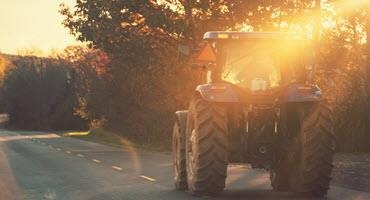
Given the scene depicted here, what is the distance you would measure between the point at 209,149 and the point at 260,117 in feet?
3.56

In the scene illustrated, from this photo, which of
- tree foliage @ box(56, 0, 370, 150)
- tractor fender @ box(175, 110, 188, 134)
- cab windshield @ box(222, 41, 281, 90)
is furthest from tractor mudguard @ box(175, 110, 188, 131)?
tree foliage @ box(56, 0, 370, 150)

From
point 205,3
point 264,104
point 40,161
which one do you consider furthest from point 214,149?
point 205,3

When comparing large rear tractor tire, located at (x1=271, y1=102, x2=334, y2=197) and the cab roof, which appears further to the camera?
the cab roof

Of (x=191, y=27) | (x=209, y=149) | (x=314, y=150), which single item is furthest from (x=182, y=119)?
(x=191, y=27)

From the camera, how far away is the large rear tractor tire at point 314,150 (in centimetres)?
1134

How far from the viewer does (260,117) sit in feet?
38.7

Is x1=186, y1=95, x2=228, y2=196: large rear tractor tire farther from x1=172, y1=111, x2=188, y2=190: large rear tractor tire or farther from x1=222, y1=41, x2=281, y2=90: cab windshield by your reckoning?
x1=172, y1=111, x2=188, y2=190: large rear tractor tire

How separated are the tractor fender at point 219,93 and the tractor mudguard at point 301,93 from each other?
32.2 inches

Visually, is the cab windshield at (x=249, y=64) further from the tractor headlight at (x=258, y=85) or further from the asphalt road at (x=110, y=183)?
the asphalt road at (x=110, y=183)

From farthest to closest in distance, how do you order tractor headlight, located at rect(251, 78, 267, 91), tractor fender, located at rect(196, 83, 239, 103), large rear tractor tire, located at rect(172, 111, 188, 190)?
large rear tractor tire, located at rect(172, 111, 188, 190) < tractor headlight, located at rect(251, 78, 267, 91) < tractor fender, located at rect(196, 83, 239, 103)

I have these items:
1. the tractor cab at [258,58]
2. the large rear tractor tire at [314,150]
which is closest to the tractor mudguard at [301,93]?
the large rear tractor tire at [314,150]

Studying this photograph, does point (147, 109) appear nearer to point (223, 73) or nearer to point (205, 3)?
point (205, 3)

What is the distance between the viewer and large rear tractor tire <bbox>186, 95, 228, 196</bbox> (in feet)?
37.0

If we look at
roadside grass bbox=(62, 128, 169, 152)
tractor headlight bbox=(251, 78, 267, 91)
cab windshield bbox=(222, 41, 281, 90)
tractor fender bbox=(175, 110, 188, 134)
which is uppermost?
cab windshield bbox=(222, 41, 281, 90)
